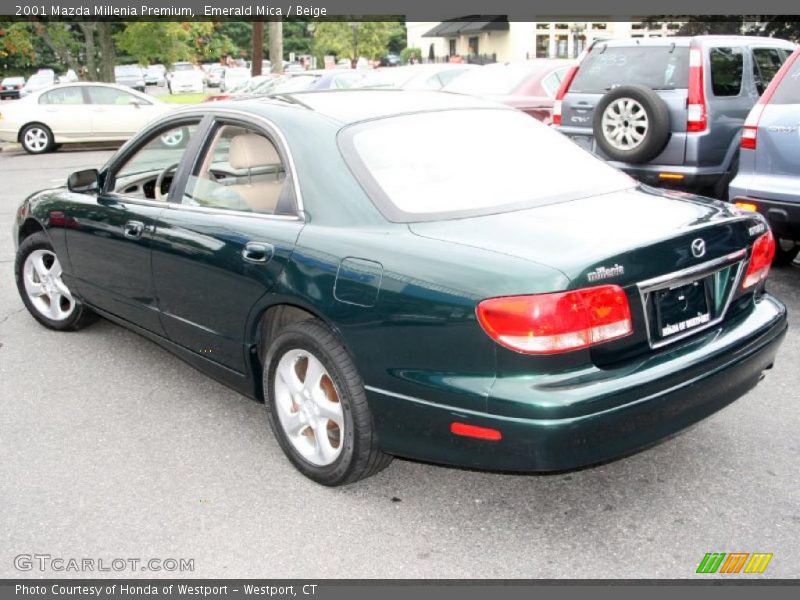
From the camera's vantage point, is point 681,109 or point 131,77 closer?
point 681,109

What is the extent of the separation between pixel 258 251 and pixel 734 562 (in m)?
2.19

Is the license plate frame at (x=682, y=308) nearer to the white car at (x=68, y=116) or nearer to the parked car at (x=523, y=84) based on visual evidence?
the parked car at (x=523, y=84)

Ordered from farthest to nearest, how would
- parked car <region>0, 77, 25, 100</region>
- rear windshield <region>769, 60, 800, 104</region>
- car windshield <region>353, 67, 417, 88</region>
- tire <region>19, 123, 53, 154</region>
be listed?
parked car <region>0, 77, 25, 100</region> → tire <region>19, 123, 53, 154</region> → car windshield <region>353, 67, 417, 88</region> → rear windshield <region>769, 60, 800, 104</region>

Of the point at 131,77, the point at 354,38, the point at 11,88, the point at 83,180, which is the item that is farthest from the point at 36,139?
the point at 354,38

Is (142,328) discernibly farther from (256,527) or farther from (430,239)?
(430,239)

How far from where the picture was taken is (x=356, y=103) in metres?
4.03

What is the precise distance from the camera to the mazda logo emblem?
10.3 ft

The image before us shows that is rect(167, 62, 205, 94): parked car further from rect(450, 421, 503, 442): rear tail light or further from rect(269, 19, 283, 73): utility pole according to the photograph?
rect(450, 421, 503, 442): rear tail light

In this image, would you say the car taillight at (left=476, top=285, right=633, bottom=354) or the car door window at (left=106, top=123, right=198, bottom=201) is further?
the car door window at (left=106, top=123, right=198, bottom=201)

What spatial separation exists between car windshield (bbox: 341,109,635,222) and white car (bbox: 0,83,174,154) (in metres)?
15.8

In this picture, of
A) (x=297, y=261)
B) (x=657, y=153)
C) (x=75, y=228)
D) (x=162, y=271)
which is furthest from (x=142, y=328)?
(x=657, y=153)

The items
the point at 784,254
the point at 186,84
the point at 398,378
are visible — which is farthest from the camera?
the point at 186,84

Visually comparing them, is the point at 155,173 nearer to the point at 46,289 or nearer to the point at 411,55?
the point at 46,289

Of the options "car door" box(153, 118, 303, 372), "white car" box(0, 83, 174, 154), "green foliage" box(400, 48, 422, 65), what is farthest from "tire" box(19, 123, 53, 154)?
"green foliage" box(400, 48, 422, 65)
